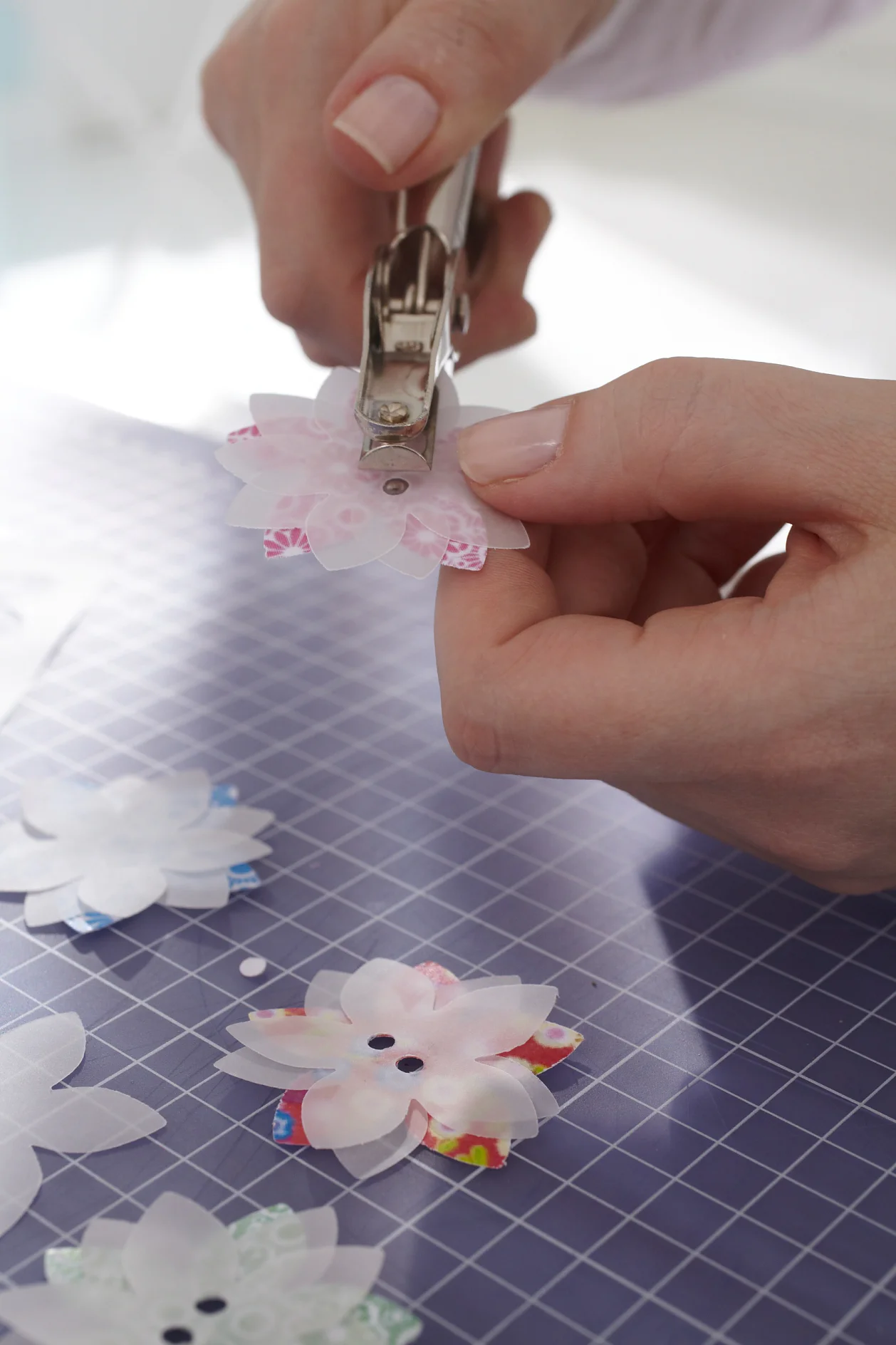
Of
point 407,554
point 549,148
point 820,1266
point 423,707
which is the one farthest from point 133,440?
point 549,148

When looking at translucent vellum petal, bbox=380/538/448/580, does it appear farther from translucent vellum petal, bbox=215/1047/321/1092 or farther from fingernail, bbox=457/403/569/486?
translucent vellum petal, bbox=215/1047/321/1092

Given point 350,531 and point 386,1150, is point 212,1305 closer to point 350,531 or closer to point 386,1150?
point 386,1150

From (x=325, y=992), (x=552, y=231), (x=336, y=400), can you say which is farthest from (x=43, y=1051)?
(x=552, y=231)

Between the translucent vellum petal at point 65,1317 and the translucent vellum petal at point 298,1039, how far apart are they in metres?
0.14

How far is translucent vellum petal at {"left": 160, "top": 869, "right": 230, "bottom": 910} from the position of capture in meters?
0.77

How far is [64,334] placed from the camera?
174 centimetres

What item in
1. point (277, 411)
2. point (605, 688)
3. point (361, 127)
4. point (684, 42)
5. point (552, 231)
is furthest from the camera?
point (552, 231)

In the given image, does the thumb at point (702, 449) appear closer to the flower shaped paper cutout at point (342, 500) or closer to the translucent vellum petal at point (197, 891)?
the flower shaped paper cutout at point (342, 500)

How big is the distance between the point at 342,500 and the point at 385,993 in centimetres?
25

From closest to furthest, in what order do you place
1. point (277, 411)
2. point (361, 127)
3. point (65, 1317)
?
point (65, 1317) < point (277, 411) < point (361, 127)

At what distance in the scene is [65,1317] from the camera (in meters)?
0.55

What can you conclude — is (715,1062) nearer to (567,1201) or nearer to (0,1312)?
(567,1201)

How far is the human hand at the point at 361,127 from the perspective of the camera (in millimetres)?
889

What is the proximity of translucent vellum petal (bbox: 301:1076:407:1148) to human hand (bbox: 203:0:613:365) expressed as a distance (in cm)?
57
